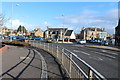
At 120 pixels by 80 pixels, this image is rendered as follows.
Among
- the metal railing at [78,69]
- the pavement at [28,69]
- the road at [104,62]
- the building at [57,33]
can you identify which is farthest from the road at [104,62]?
the building at [57,33]

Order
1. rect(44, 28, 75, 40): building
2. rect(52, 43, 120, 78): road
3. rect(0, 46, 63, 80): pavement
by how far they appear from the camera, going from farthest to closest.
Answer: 1. rect(44, 28, 75, 40): building
2. rect(52, 43, 120, 78): road
3. rect(0, 46, 63, 80): pavement

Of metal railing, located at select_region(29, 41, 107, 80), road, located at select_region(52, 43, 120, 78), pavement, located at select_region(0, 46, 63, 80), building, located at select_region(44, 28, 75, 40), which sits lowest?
road, located at select_region(52, 43, 120, 78)

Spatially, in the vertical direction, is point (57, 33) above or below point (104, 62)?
above

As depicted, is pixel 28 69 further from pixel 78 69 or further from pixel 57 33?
pixel 57 33

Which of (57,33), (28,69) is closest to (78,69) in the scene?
(28,69)

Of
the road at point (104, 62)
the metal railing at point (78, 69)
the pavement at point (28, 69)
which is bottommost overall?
the road at point (104, 62)

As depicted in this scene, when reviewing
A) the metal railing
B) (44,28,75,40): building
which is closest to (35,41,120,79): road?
the metal railing

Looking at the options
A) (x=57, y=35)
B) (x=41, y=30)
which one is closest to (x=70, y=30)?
(x=57, y=35)

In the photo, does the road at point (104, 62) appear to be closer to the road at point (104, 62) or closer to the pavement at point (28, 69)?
the road at point (104, 62)

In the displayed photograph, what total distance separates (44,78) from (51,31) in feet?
338

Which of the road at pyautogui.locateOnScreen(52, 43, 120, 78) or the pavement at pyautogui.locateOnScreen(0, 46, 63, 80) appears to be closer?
the pavement at pyautogui.locateOnScreen(0, 46, 63, 80)

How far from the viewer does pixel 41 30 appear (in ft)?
416

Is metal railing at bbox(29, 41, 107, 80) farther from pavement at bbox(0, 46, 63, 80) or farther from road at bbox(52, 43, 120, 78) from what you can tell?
road at bbox(52, 43, 120, 78)

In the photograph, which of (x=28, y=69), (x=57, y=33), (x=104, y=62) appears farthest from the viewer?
(x=57, y=33)
